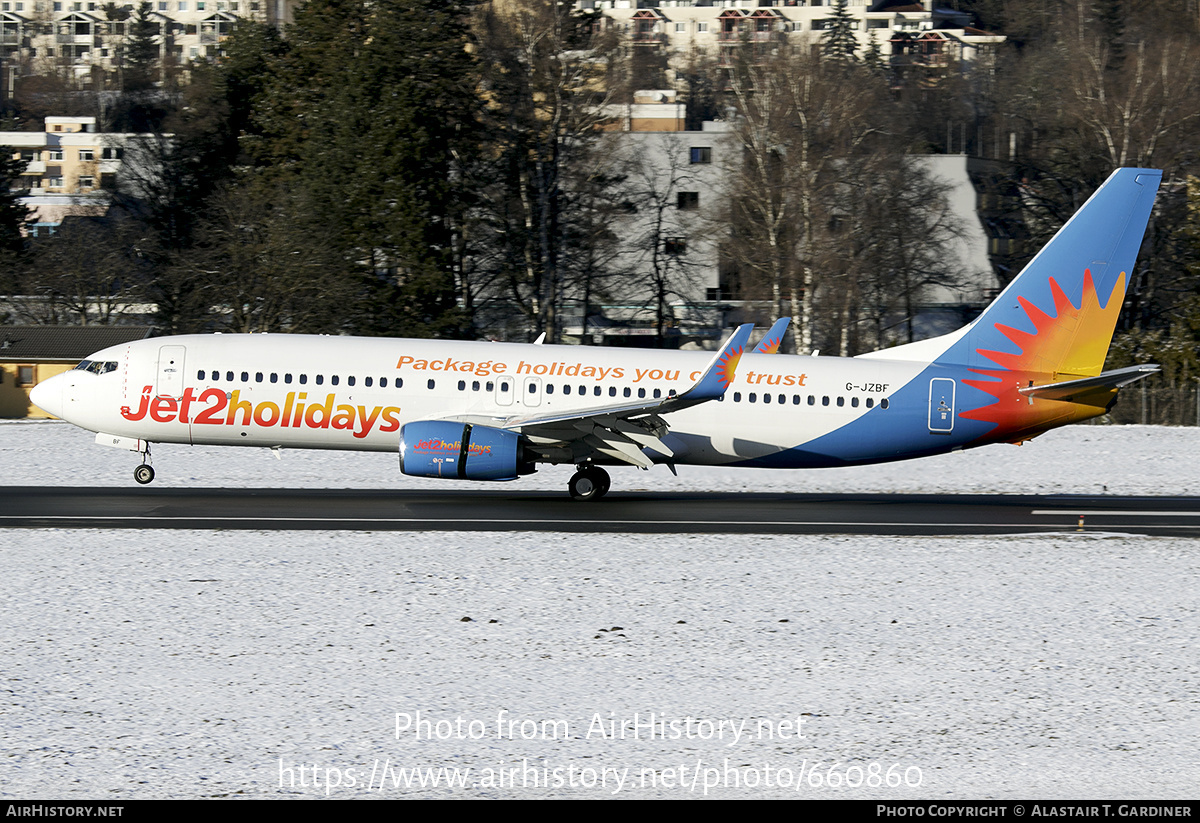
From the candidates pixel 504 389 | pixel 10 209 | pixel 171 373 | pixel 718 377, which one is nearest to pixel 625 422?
pixel 718 377

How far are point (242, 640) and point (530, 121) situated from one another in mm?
53071

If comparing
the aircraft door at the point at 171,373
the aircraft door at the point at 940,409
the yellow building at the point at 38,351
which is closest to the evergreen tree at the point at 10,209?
the yellow building at the point at 38,351

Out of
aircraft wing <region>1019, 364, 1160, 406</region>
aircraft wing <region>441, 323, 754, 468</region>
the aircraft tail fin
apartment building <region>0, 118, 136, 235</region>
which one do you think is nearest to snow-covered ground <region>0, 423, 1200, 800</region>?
aircraft wing <region>441, 323, 754, 468</region>

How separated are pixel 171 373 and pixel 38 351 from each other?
40573mm

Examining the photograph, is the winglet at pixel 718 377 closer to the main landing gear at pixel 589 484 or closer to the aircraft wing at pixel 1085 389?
the main landing gear at pixel 589 484

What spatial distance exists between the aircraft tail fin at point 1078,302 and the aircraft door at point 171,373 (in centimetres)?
1601

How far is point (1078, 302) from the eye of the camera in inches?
1092

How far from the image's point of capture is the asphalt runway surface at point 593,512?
2291 centimetres

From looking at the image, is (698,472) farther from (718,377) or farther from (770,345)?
(718,377)

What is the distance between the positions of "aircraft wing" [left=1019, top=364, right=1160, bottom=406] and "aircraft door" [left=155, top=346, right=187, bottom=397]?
1739cm

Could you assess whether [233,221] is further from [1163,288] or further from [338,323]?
[1163,288]

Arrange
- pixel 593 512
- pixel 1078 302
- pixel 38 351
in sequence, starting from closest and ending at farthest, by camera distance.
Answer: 1. pixel 593 512
2. pixel 1078 302
3. pixel 38 351

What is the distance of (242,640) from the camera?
14.1m

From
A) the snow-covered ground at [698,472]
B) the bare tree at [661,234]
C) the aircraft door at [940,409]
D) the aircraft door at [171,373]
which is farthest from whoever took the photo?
the bare tree at [661,234]
